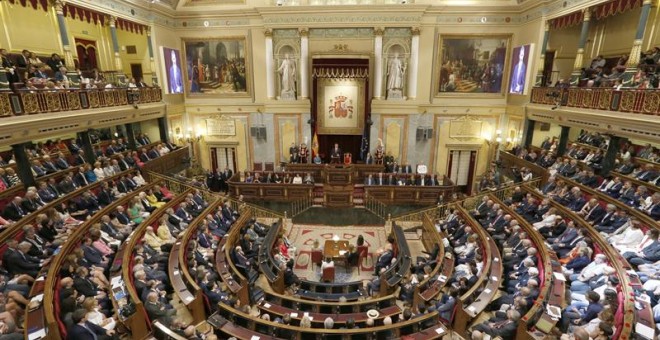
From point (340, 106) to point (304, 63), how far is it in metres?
2.66

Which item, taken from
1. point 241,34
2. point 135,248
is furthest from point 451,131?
point 135,248

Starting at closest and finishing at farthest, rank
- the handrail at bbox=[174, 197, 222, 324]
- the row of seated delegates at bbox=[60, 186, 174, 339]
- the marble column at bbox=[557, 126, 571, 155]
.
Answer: the row of seated delegates at bbox=[60, 186, 174, 339] < the handrail at bbox=[174, 197, 222, 324] < the marble column at bbox=[557, 126, 571, 155]

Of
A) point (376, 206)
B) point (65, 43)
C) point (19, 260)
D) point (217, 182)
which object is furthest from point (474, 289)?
point (65, 43)

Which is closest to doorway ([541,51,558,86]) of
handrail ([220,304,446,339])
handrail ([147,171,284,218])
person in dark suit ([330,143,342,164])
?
person in dark suit ([330,143,342,164])

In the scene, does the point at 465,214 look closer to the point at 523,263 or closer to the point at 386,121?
the point at 523,263

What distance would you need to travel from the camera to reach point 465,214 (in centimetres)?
1043

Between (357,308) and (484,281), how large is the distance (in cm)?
294

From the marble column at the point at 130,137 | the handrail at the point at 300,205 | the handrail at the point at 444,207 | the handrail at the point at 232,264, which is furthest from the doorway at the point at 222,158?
the handrail at the point at 444,207

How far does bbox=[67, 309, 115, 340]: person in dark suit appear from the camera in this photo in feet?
16.3

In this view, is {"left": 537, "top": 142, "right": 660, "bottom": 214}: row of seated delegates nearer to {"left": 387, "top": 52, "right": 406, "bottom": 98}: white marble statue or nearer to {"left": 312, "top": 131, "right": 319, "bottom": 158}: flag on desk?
{"left": 387, "top": 52, "right": 406, "bottom": 98}: white marble statue

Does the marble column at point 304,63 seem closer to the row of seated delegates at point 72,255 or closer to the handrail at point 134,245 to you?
the handrail at point 134,245

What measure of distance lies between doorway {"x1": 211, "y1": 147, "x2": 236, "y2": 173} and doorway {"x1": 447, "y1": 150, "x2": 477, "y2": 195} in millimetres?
11290

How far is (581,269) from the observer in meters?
7.22

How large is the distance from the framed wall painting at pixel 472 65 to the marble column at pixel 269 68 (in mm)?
7925
